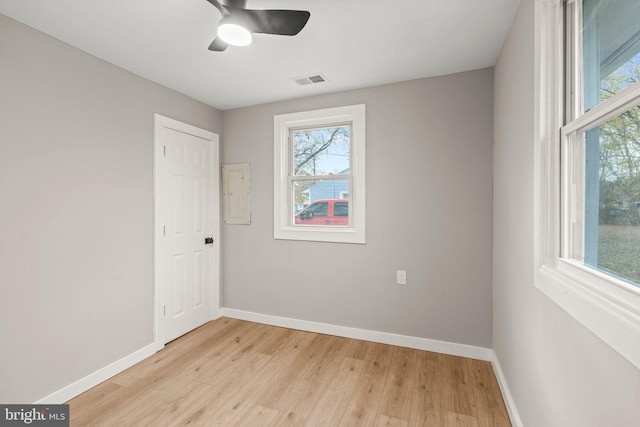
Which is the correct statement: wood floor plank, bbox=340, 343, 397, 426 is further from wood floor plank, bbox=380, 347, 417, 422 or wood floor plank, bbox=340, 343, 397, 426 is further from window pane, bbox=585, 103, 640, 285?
window pane, bbox=585, 103, 640, 285

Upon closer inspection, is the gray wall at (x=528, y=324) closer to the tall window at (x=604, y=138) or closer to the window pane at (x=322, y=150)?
the tall window at (x=604, y=138)

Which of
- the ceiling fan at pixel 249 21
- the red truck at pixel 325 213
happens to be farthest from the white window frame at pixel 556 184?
the red truck at pixel 325 213

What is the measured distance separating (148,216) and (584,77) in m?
3.07

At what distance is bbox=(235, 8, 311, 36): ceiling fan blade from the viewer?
1.43m

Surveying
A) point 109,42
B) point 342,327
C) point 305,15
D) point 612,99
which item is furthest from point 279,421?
point 109,42

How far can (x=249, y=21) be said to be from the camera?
148cm

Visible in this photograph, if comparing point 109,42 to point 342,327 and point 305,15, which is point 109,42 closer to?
point 305,15

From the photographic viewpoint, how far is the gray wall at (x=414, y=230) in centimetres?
249

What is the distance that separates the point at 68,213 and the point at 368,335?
271 centimetres

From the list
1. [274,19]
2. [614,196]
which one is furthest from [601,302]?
[274,19]

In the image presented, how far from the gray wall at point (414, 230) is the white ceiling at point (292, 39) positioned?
0.28 metres

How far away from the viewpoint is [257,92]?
2982 millimetres

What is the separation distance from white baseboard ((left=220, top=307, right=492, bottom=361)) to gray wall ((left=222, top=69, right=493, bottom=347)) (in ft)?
0.18

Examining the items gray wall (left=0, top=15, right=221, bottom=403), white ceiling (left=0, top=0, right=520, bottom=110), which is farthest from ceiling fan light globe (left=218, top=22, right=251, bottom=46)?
gray wall (left=0, top=15, right=221, bottom=403)
